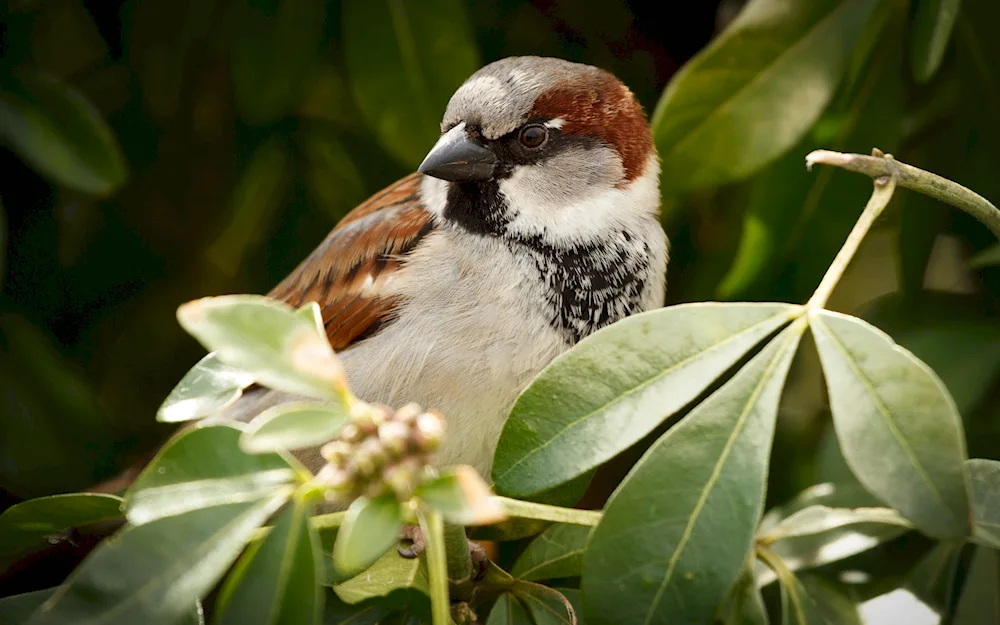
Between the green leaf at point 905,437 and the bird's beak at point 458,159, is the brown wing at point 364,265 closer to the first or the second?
the bird's beak at point 458,159

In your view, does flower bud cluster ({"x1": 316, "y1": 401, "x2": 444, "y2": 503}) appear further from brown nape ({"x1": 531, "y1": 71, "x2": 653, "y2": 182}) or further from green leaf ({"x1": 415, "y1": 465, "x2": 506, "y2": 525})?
brown nape ({"x1": 531, "y1": 71, "x2": 653, "y2": 182})

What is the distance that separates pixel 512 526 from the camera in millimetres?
1175

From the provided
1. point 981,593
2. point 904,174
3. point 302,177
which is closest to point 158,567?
point 904,174

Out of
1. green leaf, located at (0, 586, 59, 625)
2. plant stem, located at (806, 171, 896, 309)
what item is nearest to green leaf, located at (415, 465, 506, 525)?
plant stem, located at (806, 171, 896, 309)

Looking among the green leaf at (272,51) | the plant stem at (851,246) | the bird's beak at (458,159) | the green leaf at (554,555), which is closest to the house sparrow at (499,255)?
the bird's beak at (458,159)

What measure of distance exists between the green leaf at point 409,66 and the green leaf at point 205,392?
2.73ft

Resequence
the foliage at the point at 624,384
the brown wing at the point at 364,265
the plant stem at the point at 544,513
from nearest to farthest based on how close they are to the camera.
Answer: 1. the foliage at the point at 624,384
2. the plant stem at the point at 544,513
3. the brown wing at the point at 364,265

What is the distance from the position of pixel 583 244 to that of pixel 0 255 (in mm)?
777

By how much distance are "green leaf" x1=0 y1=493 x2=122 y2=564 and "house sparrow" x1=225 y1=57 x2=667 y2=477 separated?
0.51 metres

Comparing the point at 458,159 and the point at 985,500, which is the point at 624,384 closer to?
the point at 985,500

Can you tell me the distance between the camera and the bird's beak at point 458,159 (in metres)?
1.37

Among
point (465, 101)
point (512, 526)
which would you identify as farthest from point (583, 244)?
point (512, 526)

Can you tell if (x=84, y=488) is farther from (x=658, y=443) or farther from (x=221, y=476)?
(x=658, y=443)

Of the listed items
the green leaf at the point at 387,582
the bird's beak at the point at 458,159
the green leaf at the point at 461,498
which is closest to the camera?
the green leaf at the point at 461,498
